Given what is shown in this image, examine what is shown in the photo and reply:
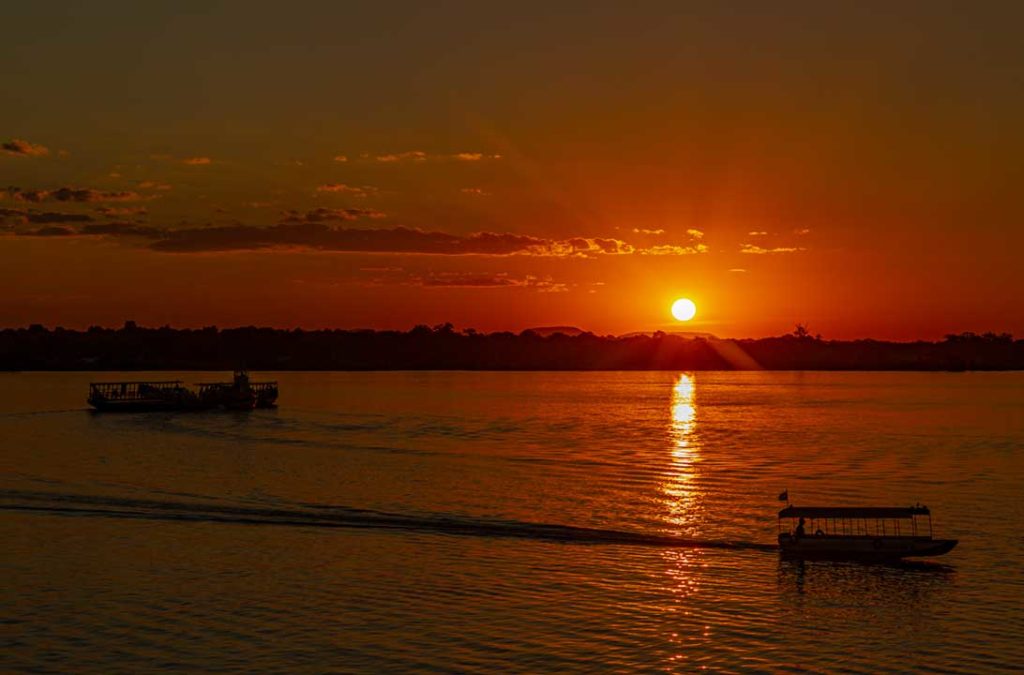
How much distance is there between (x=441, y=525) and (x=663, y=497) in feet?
61.1

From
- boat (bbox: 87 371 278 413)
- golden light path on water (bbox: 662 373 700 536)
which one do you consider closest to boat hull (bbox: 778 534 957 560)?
golden light path on water (bbox: 662 373 700 536)

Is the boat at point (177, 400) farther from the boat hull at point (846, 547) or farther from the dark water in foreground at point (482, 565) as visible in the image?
the boat hull at point (846, 547)

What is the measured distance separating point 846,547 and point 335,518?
101 feet

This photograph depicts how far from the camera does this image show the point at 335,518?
62406mm

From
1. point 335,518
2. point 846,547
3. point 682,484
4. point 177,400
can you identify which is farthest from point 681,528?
point 177,400

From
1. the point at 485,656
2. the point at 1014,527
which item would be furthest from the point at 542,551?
the point at 1014,527

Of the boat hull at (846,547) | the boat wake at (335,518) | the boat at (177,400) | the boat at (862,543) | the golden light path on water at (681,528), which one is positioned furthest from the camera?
the boat at (177,400)

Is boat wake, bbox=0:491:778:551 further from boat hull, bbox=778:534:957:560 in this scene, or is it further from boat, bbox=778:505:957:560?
boat, bbox=778:505:957:560

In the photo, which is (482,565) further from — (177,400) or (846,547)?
(177,400)

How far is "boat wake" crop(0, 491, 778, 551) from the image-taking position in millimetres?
55219

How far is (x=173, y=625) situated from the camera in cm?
3878

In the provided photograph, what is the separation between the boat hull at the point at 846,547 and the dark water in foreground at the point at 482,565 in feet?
2.87

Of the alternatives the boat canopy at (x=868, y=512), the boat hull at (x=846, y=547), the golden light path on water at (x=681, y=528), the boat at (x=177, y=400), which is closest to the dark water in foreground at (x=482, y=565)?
the golden light path on water at (x=681, y=528)

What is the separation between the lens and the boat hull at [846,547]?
5047 centimetres
